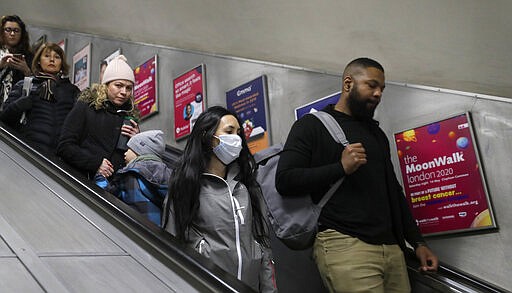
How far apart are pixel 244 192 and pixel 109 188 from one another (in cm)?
96

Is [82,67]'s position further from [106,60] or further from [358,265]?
[358,265]

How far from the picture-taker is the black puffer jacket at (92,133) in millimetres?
3514

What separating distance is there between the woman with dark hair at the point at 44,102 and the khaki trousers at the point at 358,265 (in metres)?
2.54

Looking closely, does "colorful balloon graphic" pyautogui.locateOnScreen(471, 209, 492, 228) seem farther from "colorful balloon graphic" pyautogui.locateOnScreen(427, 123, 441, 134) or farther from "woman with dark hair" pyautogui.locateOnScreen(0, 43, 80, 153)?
"woman with dark hair" pyautogui.locateOnScreen(0, 43, 80, 153)

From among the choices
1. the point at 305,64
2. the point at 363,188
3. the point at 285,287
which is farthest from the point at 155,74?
the point at 363,188

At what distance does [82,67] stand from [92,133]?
537 centimetres

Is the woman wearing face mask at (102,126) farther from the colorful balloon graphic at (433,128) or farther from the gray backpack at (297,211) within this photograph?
the colorful balloon graphic at (433,128)

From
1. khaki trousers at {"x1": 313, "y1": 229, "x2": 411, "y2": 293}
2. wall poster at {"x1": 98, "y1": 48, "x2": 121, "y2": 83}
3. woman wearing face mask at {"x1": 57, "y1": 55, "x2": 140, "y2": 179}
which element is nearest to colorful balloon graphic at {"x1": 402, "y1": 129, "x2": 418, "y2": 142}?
khaki trousers at {"x1": 313, "y1": 229, "x2": 411, "y2": 293}

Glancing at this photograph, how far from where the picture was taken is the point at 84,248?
215 centimetres

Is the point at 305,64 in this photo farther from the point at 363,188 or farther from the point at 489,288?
the point at 489,288

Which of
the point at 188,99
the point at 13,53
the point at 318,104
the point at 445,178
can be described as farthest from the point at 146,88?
the point at 445,178

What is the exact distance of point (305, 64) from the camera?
4645 millimetres

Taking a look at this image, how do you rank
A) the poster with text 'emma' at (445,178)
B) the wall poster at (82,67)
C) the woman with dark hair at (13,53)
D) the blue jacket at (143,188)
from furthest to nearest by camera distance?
the wall poster at (82,67)
the woman with dark hair at (13,53)
the poster with text 'emma' at (445,178)
the blue jacket at (143,188)

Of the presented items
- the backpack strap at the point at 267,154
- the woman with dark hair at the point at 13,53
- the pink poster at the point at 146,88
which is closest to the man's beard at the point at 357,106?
the backpack strap at the point at 267,154
